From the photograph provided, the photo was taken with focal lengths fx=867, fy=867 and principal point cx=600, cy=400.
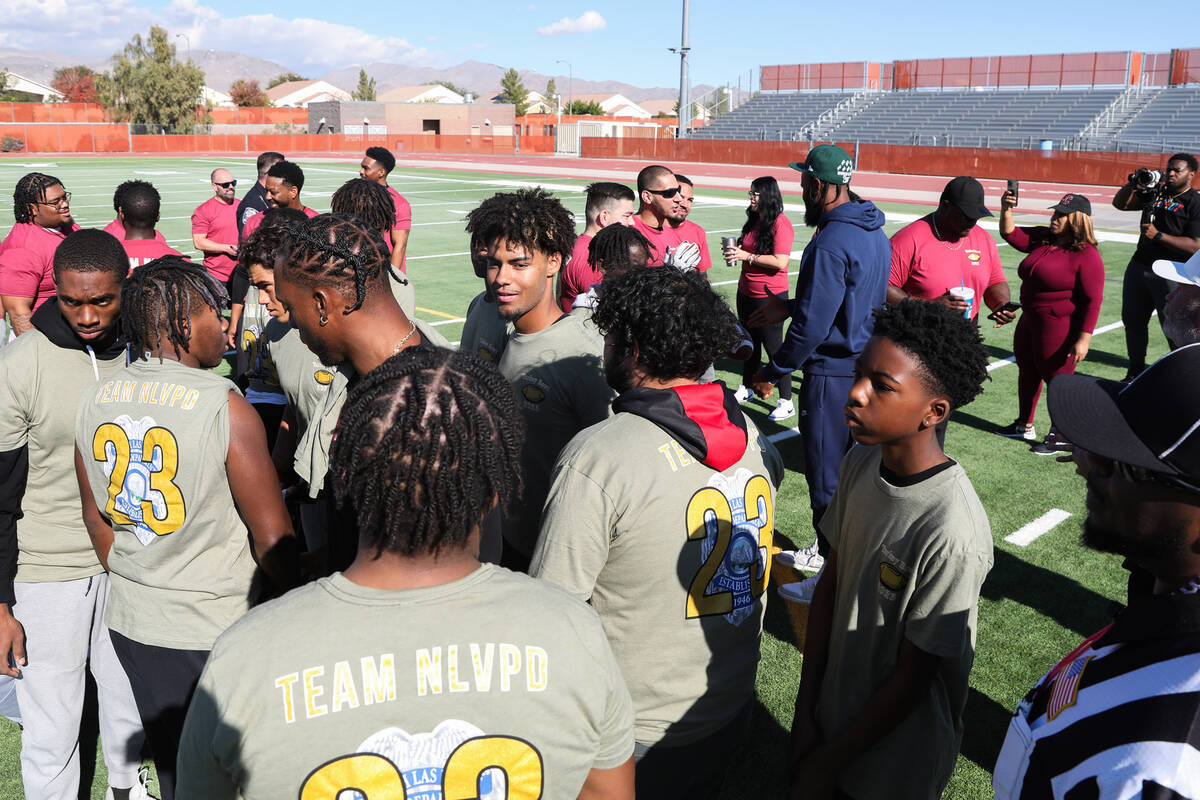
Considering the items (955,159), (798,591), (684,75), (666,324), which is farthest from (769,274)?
(684,75)

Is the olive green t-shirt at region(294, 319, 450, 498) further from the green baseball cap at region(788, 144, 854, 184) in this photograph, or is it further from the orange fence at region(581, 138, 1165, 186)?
the orange fence at region(581, 138, 1165, 186)

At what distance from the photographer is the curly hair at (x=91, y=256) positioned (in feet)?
11.1

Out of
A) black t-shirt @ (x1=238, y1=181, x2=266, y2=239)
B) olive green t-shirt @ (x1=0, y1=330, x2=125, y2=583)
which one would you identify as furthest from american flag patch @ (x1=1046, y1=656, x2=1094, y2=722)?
black t-shirt @ (x1=238, y1=181, x2=266, y2=239)

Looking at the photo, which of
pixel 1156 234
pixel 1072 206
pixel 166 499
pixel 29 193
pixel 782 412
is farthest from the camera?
pixel 782 412

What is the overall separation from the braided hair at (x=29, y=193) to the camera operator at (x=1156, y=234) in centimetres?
942

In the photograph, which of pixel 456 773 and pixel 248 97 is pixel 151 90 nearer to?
pixel 248 97

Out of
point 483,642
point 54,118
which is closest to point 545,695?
point 483,642

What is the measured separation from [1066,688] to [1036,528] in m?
5.24

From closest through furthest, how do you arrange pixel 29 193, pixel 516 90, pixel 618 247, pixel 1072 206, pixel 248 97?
pixel 618 247 → pixel 29 193 → pixel 1072 206 → pixel 516 90 → pixel 248 97

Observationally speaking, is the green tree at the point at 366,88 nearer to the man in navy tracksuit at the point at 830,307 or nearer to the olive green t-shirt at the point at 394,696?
the man in navy tracksuit at the point at 830,307

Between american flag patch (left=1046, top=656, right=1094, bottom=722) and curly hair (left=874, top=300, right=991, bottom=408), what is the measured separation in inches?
50.1

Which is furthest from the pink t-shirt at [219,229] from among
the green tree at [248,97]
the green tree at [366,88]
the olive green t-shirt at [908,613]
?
the green tree at [248,97]

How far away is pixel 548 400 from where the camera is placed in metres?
3.46

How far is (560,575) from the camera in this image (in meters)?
2.36
